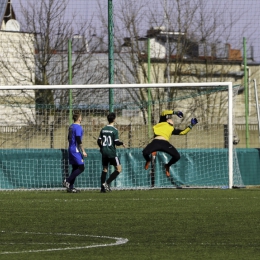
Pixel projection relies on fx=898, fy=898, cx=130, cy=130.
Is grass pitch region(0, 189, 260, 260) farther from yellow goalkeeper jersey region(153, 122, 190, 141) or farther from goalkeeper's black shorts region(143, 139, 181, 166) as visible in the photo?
yellow goalkeeper jersey region(153, 122, 190, 141)

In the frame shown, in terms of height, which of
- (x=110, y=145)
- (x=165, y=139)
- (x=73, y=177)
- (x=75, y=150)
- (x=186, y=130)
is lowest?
(x=73, y=177)

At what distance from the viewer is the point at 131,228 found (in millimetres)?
10836

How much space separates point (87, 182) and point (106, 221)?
10.6 meters

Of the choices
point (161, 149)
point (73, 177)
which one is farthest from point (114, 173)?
point (161, 149)

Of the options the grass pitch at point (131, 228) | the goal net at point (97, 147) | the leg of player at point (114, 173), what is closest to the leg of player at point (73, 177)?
the leg of player at point (114, 173)

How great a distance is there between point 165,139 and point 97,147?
3.40 metres

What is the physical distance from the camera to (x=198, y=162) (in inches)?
906

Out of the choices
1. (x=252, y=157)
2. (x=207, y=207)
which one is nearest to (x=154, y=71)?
(x=252, y=157)

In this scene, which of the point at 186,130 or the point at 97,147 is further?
the point at 97,147

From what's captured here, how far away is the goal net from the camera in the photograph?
2220 cm

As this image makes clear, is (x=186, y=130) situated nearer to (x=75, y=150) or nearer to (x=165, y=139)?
(x=165, y=139)

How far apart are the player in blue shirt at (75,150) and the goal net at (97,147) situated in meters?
1.80

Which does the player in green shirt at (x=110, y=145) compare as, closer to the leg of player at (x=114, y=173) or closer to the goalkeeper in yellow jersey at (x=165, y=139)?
the leg of player at (x=114, y=173)

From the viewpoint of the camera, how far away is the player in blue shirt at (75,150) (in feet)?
65.8
